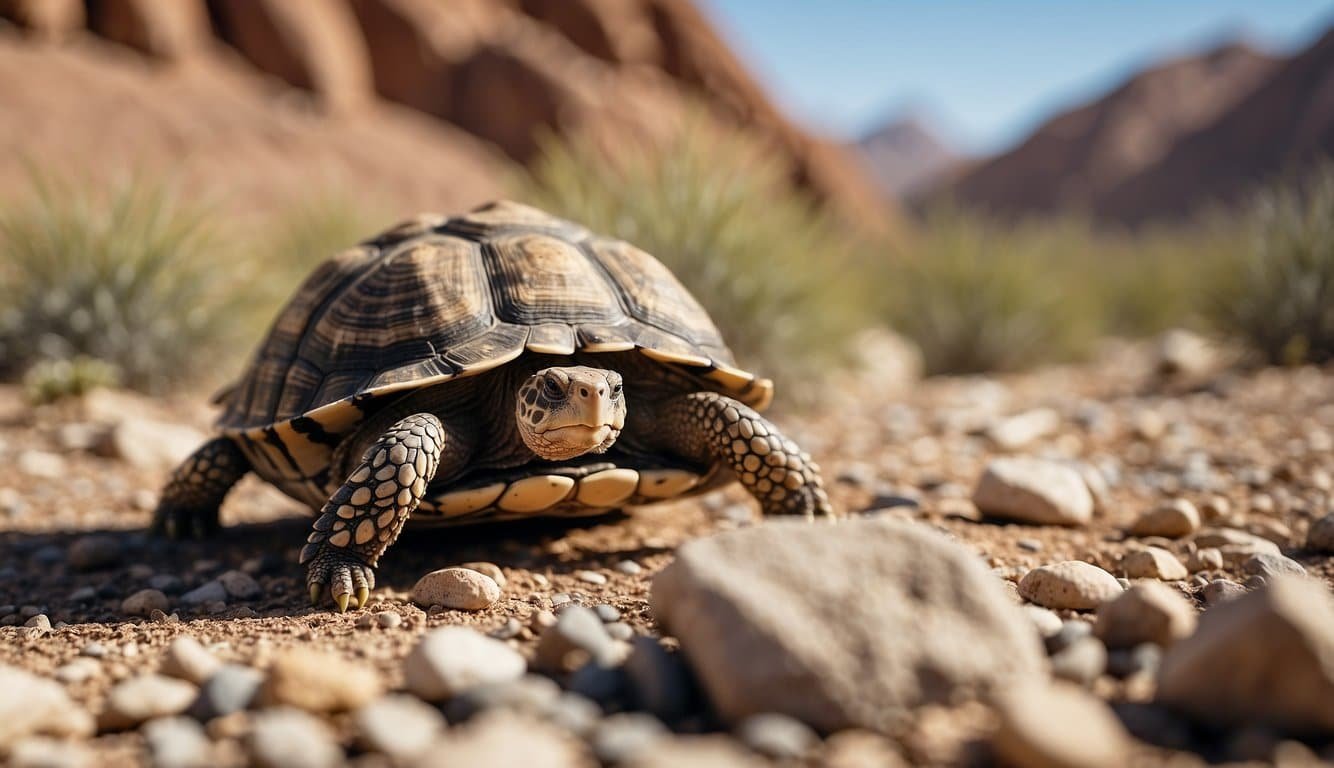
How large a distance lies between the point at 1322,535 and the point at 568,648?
272cm

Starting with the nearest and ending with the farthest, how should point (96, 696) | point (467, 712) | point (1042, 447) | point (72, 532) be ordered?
1. point (467, 712)
2. point (96, 696)
3. point (72, 532)
4. point (1042, 447)

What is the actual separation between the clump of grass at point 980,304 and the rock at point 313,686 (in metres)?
8.54

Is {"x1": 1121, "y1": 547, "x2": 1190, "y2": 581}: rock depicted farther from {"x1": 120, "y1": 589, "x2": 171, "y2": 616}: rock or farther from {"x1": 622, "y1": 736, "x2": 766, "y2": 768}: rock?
{"x1": 120, "y1": 589, "x2": 171, "y2": 616}: rock

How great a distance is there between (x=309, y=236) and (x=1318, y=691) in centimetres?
A: 903

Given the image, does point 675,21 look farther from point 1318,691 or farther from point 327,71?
point 1318,691

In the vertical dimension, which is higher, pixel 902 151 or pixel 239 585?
pixel 902 151

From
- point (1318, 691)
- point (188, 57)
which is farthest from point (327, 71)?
point (1318, 691)

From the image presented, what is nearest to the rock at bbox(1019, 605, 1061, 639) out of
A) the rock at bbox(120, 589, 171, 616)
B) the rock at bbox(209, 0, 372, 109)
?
the rock at bbox(120, 589, 171, 616)

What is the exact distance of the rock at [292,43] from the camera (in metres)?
22.0

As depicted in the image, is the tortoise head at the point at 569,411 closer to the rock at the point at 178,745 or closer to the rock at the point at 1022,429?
the rock at the point at 178,745

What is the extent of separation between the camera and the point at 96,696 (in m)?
1.94

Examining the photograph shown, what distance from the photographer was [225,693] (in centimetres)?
180

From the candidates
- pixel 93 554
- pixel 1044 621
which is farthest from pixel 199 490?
pixel 1044 621

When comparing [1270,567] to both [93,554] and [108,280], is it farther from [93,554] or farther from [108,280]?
[108,280]
